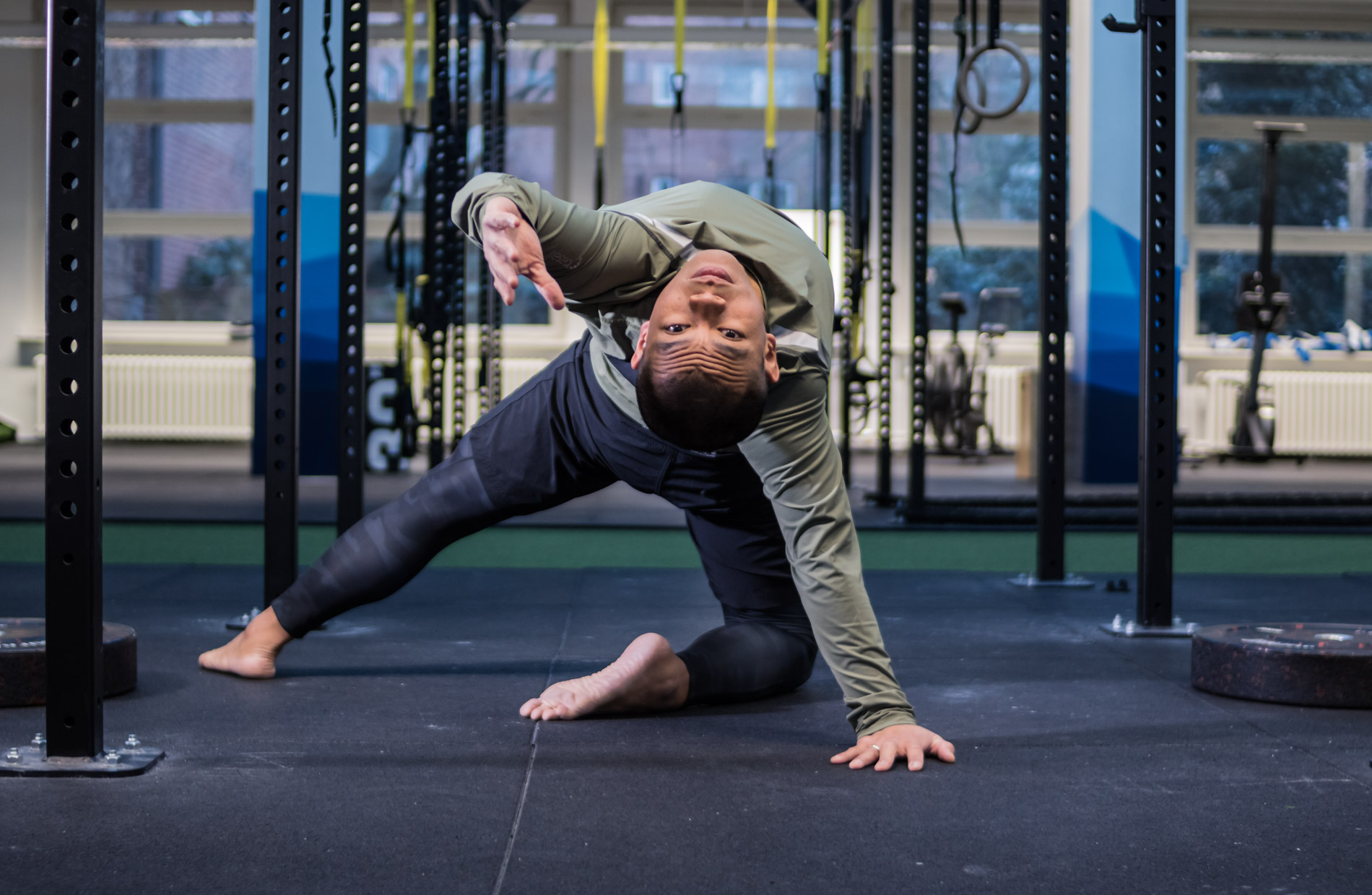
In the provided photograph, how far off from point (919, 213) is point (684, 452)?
2606 millimetres

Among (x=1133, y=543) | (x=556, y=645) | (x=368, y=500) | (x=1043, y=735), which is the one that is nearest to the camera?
(x=1043, y=735)

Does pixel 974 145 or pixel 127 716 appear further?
pixel 974 145

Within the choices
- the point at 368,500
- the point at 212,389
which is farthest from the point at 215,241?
the point at 368,500

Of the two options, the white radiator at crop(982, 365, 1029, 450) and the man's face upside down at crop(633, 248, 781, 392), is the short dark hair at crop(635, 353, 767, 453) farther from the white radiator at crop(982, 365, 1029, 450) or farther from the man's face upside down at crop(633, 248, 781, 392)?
the white radiator at crop(982, 365, 1029, 450)

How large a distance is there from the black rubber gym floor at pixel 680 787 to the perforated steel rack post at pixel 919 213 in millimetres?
1856

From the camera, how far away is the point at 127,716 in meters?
1.96

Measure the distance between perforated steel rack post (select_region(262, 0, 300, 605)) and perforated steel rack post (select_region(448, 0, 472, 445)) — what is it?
2532mm

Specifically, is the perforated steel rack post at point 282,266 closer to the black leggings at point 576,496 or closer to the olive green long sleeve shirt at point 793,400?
the black leggings at point 576,496

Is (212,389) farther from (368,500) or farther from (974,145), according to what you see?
(974,145)

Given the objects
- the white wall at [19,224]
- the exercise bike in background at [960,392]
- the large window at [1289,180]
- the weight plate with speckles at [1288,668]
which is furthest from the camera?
the large window at [1289,180]

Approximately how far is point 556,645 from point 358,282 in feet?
3.24

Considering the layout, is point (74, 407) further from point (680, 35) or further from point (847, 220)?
point (847, 220)

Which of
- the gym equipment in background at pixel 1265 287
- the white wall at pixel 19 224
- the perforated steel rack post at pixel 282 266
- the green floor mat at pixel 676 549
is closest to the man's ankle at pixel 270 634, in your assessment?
the perforated steel rack post at pixel 282 266

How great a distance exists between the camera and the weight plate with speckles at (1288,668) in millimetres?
2117
